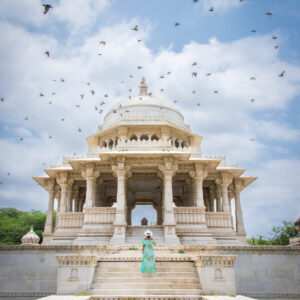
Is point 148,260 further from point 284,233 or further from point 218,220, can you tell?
point 284,233

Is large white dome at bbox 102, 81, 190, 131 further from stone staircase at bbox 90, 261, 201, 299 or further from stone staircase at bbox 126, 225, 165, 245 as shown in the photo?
stone staircase at bbox 90, 261, 201, 299

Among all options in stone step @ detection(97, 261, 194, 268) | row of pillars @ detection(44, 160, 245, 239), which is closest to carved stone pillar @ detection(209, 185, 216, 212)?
row of pillars @ detection(44, 160, 245, 239)

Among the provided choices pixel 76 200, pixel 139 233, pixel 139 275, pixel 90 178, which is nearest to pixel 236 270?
pixel 139 275

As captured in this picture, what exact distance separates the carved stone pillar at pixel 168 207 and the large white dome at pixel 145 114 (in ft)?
22.8

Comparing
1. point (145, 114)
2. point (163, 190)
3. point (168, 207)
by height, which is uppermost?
point (145, 114)

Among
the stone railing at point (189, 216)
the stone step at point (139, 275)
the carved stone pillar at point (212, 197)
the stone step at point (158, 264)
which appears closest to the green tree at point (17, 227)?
the carved stone pillar at point (212, 197)

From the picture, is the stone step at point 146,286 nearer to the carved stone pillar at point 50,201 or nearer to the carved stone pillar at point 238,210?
the carved stone pillar at point 238,210

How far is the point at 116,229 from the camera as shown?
18.2 metres

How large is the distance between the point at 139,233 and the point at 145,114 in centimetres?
1259

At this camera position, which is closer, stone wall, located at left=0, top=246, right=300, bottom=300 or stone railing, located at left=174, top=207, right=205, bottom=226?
stone wall, located at left=0, top=246, right=300, bottom=300

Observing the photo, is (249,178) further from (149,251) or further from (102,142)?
(149,251)

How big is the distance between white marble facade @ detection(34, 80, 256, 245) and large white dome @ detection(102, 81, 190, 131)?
0.10 m

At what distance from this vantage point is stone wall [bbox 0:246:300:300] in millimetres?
13500

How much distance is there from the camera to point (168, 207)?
18734 millimetres
